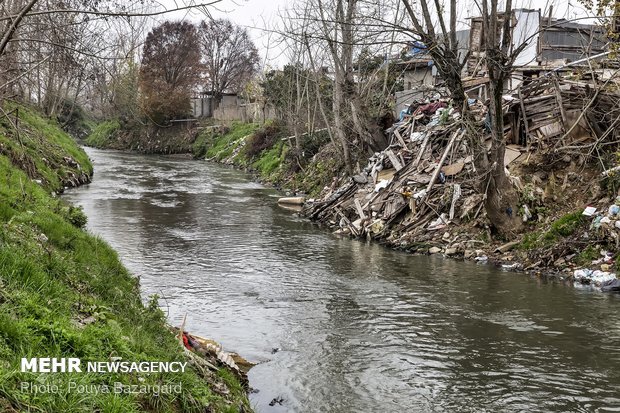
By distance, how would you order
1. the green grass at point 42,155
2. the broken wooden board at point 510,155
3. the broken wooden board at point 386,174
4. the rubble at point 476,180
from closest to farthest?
the rubble at point 476,180
the broken wooden board at point 510,155
the green grass at point 42,155
the broken wooden board at point 386,174

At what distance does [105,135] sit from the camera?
211 ft

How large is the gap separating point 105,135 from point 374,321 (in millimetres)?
59926

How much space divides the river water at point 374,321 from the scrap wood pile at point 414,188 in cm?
121

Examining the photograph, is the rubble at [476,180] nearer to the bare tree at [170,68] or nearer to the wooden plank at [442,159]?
the wooden plank at [442,159]

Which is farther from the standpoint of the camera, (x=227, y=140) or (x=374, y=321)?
(x=227, y=140)

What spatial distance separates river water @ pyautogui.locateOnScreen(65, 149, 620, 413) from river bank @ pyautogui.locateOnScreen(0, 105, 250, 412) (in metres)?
1.33

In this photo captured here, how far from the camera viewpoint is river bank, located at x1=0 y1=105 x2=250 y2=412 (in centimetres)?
427

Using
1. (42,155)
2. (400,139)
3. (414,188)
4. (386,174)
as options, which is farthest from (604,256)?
(42,155)

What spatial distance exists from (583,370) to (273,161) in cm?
2725

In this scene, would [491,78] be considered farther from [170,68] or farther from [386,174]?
[170,68]

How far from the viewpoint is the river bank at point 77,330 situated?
4.27 metres

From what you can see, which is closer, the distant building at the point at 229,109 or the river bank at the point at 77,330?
the river bank at the point at 77,330

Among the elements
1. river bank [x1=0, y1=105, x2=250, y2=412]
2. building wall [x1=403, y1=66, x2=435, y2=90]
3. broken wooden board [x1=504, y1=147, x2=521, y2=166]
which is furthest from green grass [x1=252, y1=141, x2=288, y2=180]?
river bank [x1=0, y1=105, x2=250, y2=412]

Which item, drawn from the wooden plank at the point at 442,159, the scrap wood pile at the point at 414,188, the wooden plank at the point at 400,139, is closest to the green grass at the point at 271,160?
the wooden plank at the point at 400,139
